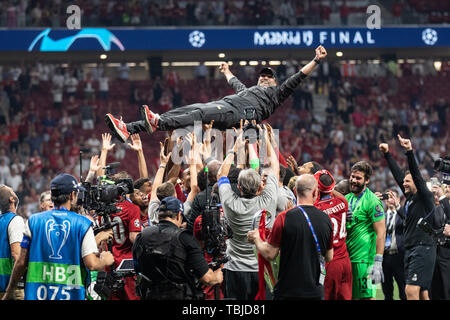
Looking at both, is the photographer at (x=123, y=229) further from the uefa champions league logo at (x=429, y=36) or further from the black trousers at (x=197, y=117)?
the uefa champions league logo at (x=429, y=36)

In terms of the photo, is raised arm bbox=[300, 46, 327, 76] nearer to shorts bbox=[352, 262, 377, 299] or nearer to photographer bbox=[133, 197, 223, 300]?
shorts bbox=[352, 262, 377, 299]

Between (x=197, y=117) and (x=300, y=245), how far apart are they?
3759 millimetres

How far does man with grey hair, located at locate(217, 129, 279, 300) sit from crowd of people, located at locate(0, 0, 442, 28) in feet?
61.3

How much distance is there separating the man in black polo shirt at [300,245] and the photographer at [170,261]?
51 centimetres

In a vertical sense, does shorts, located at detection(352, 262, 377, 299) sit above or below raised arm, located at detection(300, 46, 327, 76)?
below

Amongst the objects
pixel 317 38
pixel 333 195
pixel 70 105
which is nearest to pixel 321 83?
pixel 317 38

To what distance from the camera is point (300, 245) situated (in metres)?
5.86

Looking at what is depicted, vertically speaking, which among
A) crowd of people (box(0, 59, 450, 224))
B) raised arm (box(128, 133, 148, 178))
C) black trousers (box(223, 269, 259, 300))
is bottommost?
black trousers (box(223, 269, 259, 300))

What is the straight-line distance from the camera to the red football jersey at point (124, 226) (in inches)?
308

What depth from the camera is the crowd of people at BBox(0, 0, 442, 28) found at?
24859 mm

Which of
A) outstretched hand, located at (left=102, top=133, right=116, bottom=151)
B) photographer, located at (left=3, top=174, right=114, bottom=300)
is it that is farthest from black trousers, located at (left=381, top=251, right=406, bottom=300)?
photographer, located at (left=3, top=174, right=114, bottom=300)

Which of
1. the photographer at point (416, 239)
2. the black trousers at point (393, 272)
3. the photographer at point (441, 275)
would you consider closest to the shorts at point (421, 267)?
the photographer at point (416, 239)

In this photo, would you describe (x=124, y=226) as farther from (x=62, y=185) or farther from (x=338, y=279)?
(x=338, y=279)

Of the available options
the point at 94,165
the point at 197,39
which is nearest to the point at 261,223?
the point at 94,165
